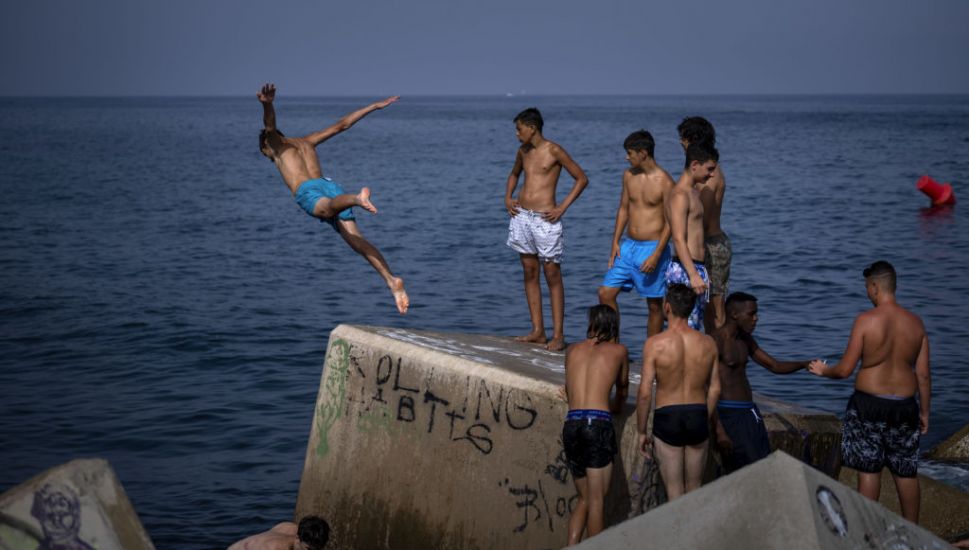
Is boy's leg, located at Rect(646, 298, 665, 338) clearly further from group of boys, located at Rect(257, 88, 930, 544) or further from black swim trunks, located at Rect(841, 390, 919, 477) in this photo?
black swim trunks, located at Rect(841, 390, 919, 477)

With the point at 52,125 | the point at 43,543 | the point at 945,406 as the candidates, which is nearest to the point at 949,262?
the point at 945,406

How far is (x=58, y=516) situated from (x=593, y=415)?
322cm

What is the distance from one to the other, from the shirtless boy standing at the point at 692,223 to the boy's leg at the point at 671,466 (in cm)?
148

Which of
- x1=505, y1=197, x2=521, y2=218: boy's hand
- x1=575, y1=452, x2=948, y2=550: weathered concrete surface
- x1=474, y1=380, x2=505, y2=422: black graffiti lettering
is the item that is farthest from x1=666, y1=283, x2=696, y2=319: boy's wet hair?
x1=505, y1=197, x2=521, y2=218: boy's hand

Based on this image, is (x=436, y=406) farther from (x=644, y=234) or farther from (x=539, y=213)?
(x=539, y=213)

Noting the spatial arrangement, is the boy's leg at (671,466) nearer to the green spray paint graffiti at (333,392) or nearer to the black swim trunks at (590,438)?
the black swim trunks at (590,438)

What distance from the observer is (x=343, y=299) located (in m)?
24.0

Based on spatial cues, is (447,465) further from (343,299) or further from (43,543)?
(343,299)

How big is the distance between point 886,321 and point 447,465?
3.15 m

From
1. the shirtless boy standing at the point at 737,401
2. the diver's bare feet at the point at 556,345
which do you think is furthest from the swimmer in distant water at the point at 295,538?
the shirtless boy standing at the point at 737,401

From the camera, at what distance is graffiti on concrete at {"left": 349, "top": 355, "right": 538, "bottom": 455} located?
820 centimetres

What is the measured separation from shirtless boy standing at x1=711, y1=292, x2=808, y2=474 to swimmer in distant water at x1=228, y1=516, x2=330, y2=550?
283 centimetres

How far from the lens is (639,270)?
9391 millimetres

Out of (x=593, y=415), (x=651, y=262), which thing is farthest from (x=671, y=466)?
(x=651, y=262)
